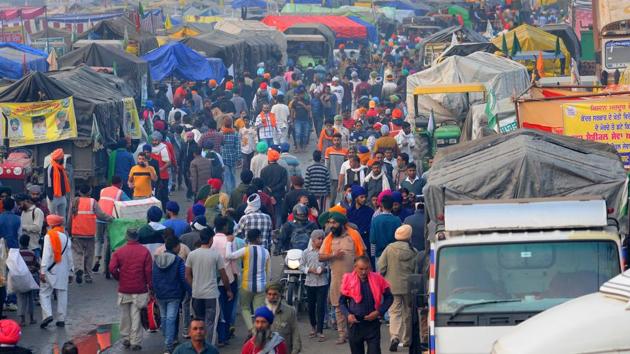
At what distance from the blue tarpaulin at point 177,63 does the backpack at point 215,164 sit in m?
12.5

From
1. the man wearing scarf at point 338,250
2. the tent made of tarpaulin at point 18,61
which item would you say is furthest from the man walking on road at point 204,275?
the tent made of tarpaulin at point 18,61

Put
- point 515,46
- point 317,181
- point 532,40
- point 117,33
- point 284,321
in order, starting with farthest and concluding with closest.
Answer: point 117,33
point 532,40
point 515,46
point 317,181
point 284,321

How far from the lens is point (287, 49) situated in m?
49.8

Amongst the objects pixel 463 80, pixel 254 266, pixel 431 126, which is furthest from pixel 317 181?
Answer: pixel 463 80

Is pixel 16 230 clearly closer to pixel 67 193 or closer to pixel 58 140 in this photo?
pixel 67 193

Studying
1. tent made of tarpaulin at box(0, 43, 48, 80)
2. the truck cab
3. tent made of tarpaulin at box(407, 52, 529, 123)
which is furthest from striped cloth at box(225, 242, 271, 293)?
tent made of tarpaulin at box(0, 43, 48, 80)

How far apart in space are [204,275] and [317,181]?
5.98 meters

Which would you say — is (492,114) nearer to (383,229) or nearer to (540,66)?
(383,229)

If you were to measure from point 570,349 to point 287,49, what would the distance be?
43.1 metres

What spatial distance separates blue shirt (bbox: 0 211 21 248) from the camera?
15.6m

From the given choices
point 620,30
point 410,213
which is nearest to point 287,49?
point 620,30

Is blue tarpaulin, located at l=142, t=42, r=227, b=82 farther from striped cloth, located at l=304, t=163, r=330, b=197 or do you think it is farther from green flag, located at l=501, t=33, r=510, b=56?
striped cloth, located at l=304, t=163, r=330, b=197

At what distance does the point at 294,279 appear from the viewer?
15.2 meters

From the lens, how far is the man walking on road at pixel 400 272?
1352 cm
